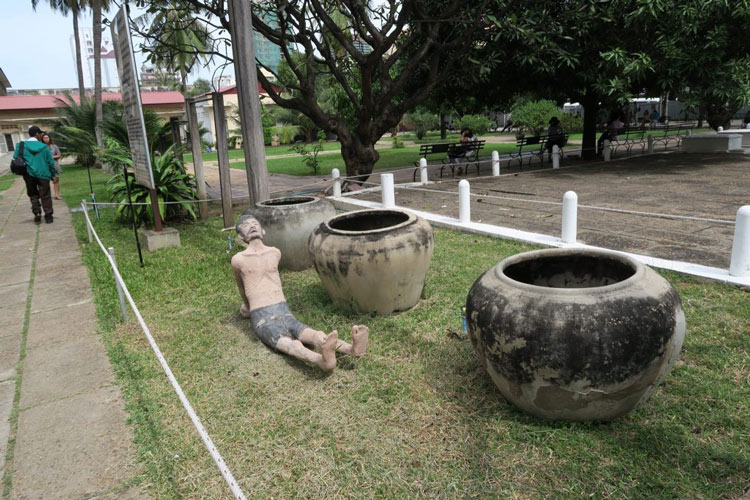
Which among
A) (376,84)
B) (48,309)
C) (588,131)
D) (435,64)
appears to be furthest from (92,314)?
(588,131)

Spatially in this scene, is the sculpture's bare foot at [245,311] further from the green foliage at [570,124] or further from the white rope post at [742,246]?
the green foliage at [570,124]

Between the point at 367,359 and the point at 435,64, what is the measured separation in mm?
10210

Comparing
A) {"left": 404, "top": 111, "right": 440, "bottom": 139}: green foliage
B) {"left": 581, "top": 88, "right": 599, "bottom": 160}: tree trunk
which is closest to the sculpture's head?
{"left": 581, "top": 88, "right": 599, "bottom": 160}: tree trunk

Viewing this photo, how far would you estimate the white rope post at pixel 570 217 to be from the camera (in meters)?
6.32

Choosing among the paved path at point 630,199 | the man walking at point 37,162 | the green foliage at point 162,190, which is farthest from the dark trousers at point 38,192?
the paved path at point 630,199

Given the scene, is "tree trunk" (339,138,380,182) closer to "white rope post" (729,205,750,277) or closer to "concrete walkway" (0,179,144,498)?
"concrete walkway" (0,179,144,498)

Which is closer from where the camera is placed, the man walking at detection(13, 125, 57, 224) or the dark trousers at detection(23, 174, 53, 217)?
the man walking at detection(13, 125, 57, 224)

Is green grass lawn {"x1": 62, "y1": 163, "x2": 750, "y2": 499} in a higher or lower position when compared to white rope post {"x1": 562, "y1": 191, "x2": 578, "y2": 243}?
lower

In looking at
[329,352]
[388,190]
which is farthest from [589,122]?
[329,352]

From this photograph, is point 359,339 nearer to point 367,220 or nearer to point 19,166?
point 367,220

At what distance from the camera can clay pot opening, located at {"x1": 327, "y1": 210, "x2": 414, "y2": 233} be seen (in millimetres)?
5398

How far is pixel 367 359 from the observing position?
389cm

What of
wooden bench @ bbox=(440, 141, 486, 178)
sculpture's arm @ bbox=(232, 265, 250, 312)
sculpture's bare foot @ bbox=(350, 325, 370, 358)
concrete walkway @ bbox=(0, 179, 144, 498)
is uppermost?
wooden bench @ bbox=(440, 141, 486, 178)

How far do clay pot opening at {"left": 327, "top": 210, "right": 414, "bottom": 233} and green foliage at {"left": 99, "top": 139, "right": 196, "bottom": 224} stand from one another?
5.03 m
